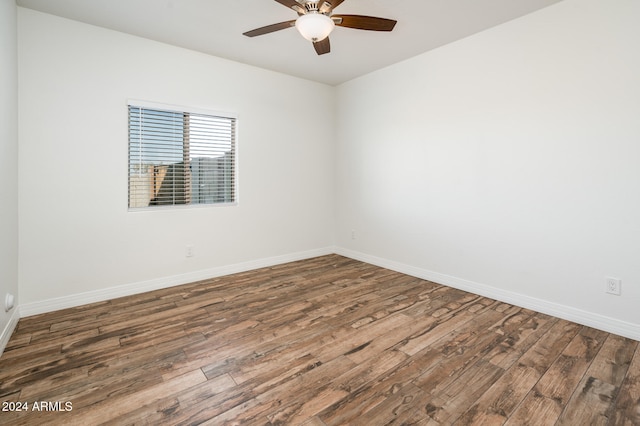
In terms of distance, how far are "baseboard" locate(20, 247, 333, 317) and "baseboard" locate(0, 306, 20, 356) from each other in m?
0.11

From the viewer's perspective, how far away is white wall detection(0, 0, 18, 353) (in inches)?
85.5

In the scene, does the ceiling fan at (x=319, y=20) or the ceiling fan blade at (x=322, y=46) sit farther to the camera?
the ceiling fan blade at (x=322, y=46)

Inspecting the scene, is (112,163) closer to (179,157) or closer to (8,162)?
(179,157)

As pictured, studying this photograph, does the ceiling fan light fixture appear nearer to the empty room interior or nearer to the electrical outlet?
the empty room interior

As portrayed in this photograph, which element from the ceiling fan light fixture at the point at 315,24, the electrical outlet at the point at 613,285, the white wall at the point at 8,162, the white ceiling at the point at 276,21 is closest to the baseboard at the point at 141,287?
the white wall at the point at 8,162

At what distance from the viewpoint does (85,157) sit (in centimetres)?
292

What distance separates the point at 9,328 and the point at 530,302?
169 inches

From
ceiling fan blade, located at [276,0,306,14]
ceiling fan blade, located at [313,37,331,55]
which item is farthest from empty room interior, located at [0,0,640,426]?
ceiling fan blade, located at [313,37,331,55]

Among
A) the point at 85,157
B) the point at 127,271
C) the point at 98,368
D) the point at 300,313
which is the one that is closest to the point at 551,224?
the point at 300,313

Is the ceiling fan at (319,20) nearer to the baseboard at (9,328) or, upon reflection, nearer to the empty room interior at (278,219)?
the empty room interior at (278,219)

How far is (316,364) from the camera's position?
6.48 ft

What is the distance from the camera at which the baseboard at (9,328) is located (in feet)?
7.02

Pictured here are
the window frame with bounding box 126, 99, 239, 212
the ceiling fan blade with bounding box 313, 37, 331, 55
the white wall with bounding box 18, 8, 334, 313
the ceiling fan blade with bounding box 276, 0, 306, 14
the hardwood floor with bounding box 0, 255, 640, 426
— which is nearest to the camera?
the hardwood floor with bounding box 0, 255, 640, 426

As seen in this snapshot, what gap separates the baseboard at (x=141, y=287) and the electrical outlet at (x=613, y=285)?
3.31 meters
